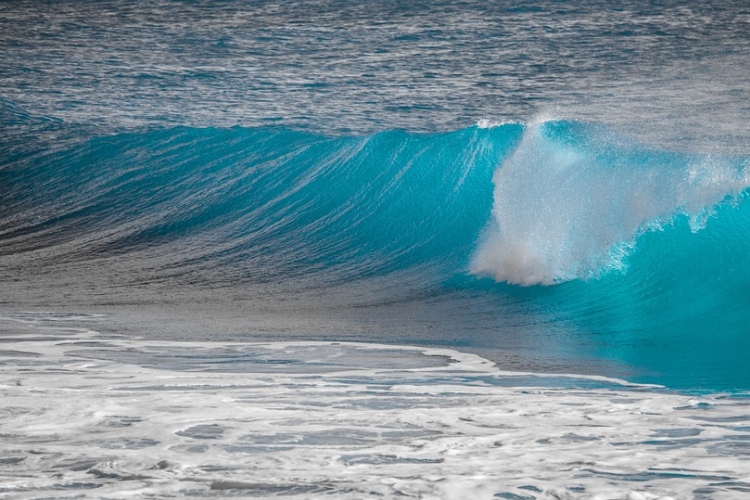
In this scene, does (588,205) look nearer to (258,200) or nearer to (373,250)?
(373,250)

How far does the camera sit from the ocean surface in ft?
9.55

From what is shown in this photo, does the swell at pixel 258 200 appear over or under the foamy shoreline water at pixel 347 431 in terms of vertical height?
over

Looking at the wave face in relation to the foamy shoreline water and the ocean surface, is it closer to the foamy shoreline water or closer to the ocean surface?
the ocean surface

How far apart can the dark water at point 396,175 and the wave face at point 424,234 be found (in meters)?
0.03

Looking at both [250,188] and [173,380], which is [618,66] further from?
[173,380]

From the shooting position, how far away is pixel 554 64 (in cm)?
1620

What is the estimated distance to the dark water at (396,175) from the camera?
597cm

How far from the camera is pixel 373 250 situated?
855 cm

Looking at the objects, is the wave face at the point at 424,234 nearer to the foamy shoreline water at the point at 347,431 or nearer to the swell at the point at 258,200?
the swell at the point at 258,200

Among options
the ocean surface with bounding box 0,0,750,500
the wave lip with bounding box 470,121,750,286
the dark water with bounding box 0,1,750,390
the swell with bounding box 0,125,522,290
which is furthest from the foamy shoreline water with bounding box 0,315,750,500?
the swell with bounding box 0,125,522,290

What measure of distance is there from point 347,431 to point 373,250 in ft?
17.9

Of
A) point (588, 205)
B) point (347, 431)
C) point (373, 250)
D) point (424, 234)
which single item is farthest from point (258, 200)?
point (347, 431)

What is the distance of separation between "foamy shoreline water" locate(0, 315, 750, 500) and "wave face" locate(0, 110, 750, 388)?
0.73 meters

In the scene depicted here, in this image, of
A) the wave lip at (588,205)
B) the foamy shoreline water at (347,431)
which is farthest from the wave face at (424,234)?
the foamy shoreline water at (347,431)
